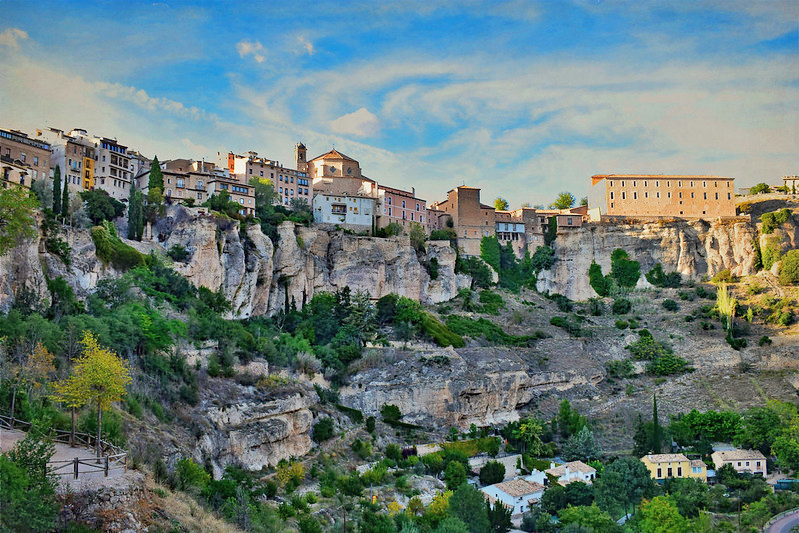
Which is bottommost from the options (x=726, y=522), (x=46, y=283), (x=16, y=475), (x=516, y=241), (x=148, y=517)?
(x=726, y=522)

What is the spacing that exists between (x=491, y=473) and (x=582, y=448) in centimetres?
614

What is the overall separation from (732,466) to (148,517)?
98.1 feet

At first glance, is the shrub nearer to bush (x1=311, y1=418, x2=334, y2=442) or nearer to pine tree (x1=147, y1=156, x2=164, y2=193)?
bush (x1=311, y1=418, x2=334, y2=442)

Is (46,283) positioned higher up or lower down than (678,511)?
higher up

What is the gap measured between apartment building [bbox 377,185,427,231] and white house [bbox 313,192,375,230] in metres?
1.03

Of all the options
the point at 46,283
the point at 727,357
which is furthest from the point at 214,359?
the point at 727,357

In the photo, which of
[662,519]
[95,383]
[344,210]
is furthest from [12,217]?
[344,210]

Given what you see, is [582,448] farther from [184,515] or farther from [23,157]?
[23,157]

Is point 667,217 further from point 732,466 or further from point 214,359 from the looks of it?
point 214,359

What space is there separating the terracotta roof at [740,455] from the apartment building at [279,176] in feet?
107

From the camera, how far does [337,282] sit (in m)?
50.5

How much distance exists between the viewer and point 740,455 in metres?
36.6

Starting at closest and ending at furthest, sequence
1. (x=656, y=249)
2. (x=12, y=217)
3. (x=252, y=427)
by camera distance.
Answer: (x=12, y=217) < (x=252, y=427) < (x=656, y=249)

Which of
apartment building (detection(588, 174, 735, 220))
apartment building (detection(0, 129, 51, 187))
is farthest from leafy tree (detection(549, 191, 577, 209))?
apartment building (detection(0, 129, 51, 187))
